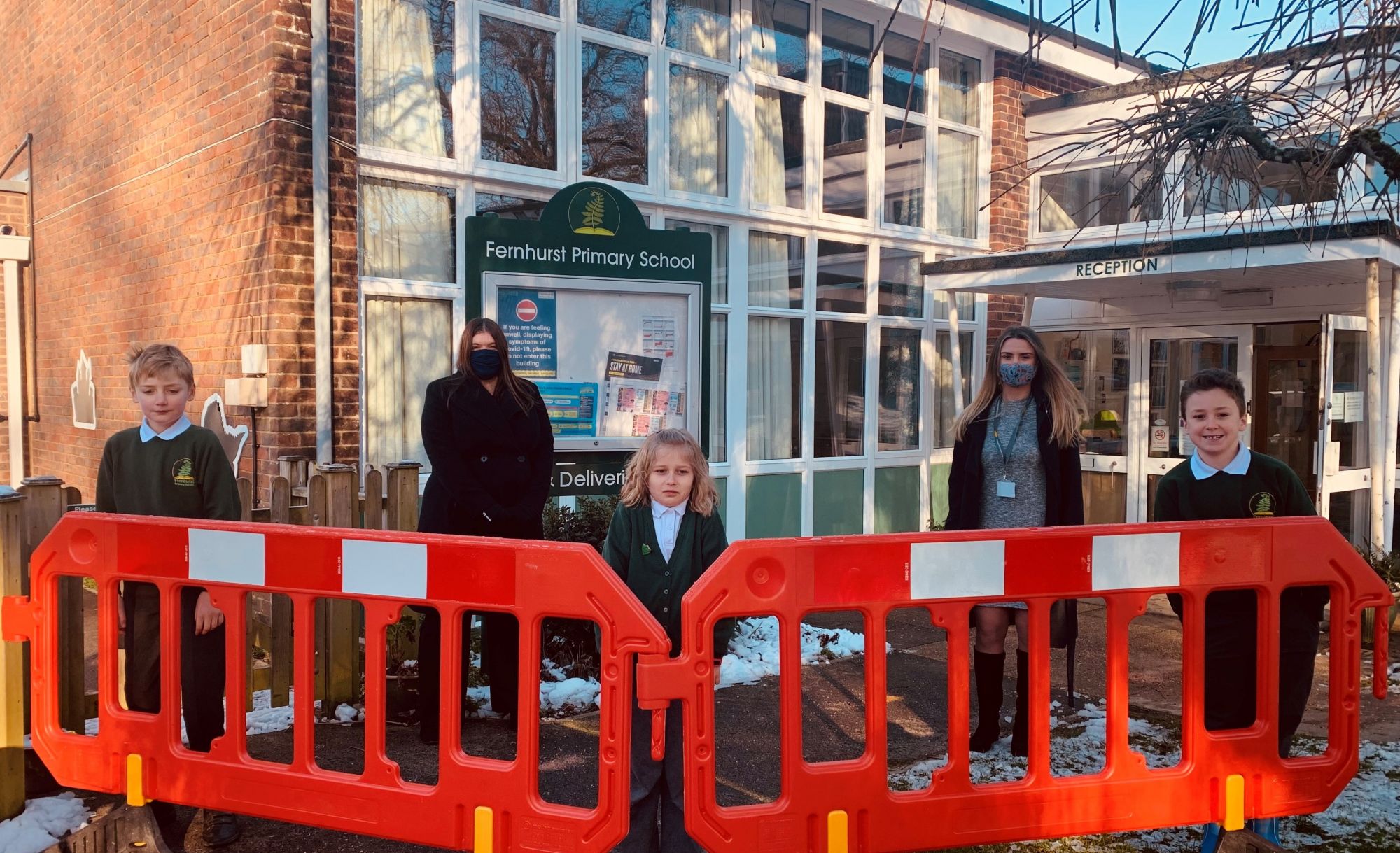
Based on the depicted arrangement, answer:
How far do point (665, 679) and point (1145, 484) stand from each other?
8489 mm

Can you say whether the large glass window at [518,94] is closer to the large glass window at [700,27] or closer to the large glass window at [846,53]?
the large glass window at [700,27]

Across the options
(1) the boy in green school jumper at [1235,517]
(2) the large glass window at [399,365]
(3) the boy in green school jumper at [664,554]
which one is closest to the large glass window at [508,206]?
(2) the large glass window at [399,365]

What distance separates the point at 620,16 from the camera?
790cm

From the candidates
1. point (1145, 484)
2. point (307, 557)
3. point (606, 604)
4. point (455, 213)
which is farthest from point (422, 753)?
point (1145, 484)

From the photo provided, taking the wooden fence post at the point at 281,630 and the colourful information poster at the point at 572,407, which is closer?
the wooden fence post at the point at 281,630

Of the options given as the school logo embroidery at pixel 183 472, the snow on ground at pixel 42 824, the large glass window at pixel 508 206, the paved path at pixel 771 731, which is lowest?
the paved path at pixel 771 731

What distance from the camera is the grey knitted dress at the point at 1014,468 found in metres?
4.24

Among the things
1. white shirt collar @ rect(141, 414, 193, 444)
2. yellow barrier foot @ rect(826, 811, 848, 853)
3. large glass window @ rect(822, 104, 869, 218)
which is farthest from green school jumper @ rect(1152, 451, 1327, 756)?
large glass window @ rect(822, 104, 869, 218)

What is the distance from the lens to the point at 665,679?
8.95ft

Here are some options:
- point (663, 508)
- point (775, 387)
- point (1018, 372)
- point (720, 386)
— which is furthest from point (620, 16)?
point (663, 508)

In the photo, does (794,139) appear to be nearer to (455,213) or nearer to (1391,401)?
(455,213)

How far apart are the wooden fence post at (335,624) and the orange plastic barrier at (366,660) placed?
57.2 inches

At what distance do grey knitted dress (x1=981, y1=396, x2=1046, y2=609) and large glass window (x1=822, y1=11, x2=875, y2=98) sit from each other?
19.1 ft

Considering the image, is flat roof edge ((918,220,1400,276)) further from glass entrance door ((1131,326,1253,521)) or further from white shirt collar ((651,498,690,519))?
white shirt collar ((651,498,690,519))
